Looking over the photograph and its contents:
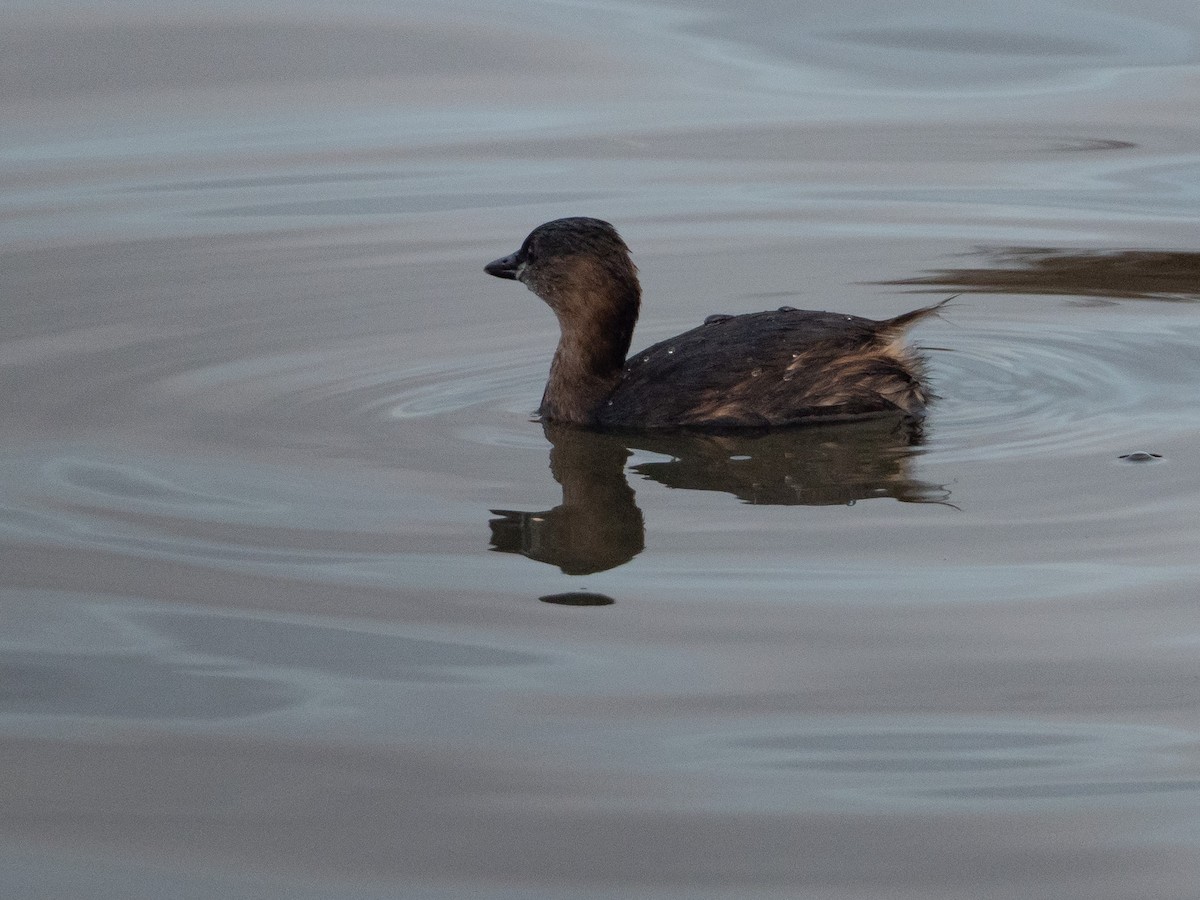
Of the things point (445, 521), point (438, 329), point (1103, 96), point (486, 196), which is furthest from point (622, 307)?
point (1103, 96)

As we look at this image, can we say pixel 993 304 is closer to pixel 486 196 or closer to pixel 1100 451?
pixel 1100 451

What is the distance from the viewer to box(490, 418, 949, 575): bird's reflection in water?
562 cm

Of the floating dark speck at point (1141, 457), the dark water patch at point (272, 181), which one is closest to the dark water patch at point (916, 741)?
the floating dark speck at point (1141, 457)

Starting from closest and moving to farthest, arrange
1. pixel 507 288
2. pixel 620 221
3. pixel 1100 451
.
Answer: pixel 1100 451 < pixel 507 288 < pixel 620 221

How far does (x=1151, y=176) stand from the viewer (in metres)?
11.2

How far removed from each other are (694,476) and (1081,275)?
11.4 ft

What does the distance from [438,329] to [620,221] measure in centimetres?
229

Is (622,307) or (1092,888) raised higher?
(622,307)

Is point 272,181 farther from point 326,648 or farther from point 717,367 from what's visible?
point 326,648

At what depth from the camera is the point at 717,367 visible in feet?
22.4

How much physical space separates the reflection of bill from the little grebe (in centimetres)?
189

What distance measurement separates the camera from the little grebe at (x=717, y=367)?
22.5 feet

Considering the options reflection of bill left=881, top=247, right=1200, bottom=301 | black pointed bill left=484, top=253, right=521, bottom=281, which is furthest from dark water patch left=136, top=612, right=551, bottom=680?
reflection of bill left=881, top=247, right=1200, bottom=301

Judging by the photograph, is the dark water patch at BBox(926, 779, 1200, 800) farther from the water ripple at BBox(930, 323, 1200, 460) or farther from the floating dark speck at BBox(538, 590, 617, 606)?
the water ripple at BBox(930, 323, 1200, 460)
